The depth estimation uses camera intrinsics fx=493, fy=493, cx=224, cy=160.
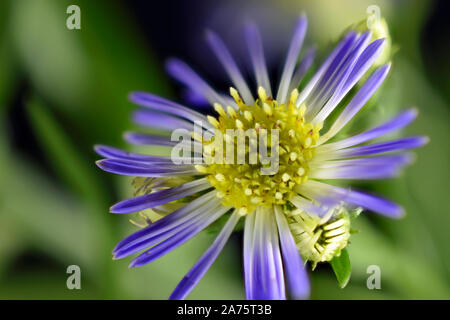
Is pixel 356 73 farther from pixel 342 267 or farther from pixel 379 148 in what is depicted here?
pixel 342 267

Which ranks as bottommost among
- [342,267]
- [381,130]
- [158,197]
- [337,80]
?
[342,267]

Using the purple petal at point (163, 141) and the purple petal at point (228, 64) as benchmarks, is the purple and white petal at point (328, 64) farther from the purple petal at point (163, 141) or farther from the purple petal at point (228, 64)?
the purple petal at point (163, 141)

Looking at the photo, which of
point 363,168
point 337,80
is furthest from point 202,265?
point 337,80

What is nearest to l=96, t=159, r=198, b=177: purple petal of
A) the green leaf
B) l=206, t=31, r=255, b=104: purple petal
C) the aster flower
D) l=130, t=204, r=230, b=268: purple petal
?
the aster flower

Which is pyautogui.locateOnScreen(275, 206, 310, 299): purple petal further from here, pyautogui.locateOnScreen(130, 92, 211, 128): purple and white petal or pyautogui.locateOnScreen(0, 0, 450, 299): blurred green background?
pyautogui.locateOnScreen(0, 0, 450, 299): blurred green background

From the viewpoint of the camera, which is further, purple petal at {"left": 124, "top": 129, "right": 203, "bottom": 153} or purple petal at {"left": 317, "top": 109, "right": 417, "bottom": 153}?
purple petal at {"left": 124, "top": 129, "right": 203, "bottom": 153}

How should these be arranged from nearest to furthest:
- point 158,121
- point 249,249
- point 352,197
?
point 352,197
point 249,249
point 158,121

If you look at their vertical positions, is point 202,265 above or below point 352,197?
below

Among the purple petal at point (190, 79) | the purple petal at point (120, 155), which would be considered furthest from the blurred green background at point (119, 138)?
the purple petal at point (120, 155)
